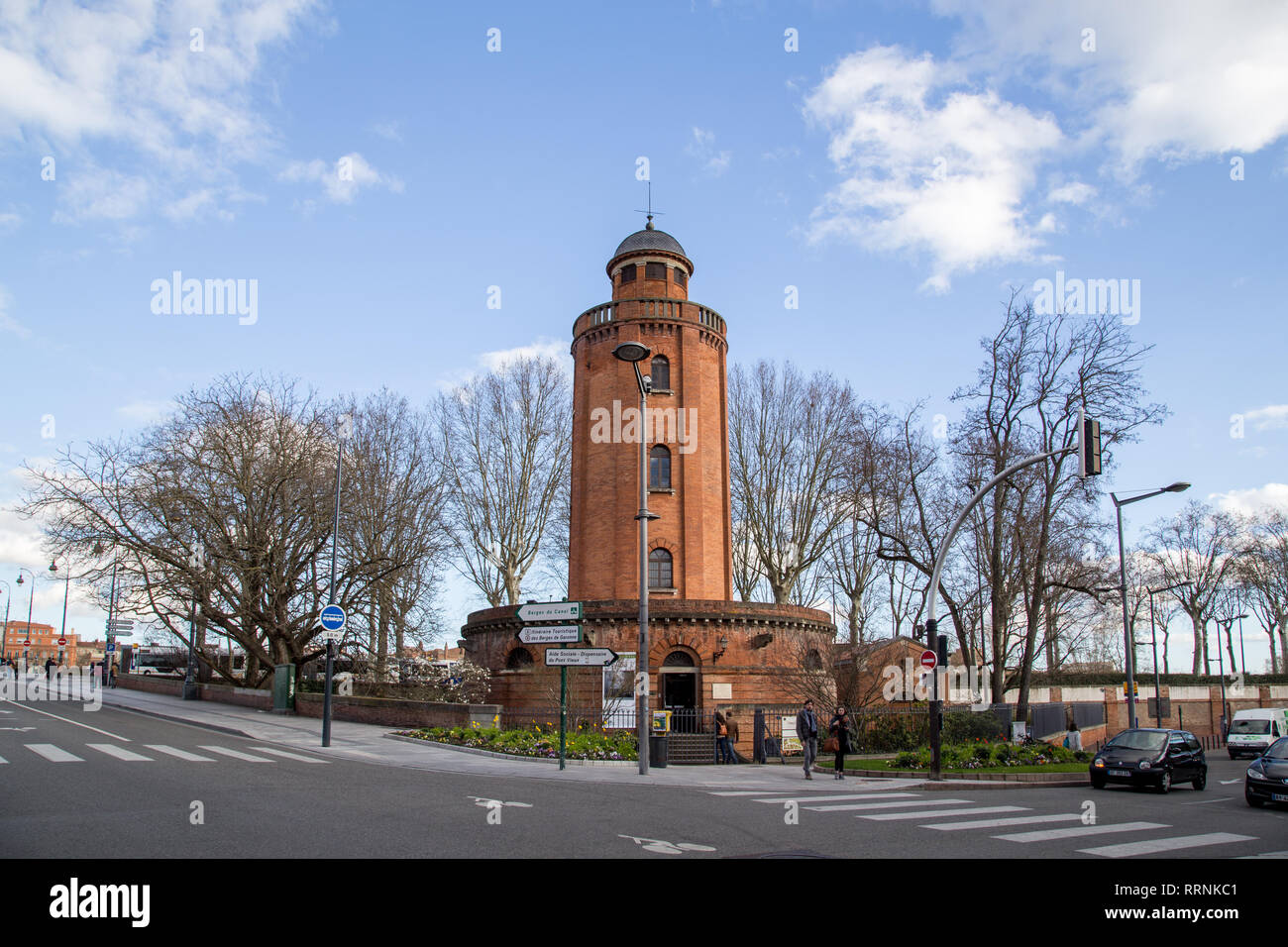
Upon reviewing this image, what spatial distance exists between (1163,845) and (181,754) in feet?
52.6

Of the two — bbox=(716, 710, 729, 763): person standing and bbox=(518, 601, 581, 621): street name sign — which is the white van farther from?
bbox=(518, 601, 581, 621): street name sign

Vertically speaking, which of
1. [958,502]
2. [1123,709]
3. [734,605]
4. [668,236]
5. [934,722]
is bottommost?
[1123,709]

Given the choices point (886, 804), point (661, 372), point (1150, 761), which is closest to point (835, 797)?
point (886, 804)

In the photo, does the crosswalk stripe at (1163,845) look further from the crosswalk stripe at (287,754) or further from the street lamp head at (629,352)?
the crosswalk stripe at (287,754)

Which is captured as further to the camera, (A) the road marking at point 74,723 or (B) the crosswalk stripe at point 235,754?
(A) the road marking at point 74,723

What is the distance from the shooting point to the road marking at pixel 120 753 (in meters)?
14.7

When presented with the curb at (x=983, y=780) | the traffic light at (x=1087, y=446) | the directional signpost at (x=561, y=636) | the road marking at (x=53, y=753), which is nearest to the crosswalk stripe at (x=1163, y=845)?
the curb at (x=983, y=780)

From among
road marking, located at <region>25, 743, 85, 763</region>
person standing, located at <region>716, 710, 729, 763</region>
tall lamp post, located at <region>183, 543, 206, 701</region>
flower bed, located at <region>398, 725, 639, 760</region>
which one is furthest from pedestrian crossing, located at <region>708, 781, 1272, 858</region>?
tall lamp post, located at <region>183, 543, 206, 701</region>

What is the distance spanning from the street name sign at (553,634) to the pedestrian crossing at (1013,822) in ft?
14.8

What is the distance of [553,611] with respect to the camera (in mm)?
18031
